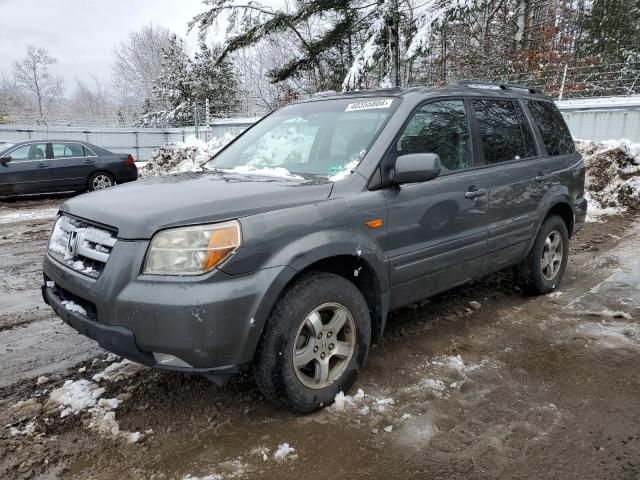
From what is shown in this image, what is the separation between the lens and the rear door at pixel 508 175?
3842mm

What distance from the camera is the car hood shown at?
234cm

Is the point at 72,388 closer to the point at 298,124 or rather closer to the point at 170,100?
the point at 298,124

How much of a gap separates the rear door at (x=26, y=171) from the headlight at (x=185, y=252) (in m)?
10.9

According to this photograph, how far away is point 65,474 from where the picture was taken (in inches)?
90.3

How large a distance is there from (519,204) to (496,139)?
1.94 ft

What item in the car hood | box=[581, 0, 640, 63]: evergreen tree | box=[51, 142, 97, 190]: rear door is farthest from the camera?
box=[581, 0, 640, 63]: evergreen tree

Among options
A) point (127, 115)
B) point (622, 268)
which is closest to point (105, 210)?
point (622, 268)

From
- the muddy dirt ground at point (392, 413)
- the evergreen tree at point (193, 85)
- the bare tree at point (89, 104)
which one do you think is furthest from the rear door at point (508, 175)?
the bare tree at point (89, 104)

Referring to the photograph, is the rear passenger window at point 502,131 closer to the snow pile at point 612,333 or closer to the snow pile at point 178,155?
the snow pile at point 612,333

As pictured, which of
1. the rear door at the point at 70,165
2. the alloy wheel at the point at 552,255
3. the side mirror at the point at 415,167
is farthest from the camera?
the rear door at the point at 70,165

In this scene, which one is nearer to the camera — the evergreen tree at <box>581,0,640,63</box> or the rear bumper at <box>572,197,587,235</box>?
the rear bumper at <box>572,197,587,235</box>

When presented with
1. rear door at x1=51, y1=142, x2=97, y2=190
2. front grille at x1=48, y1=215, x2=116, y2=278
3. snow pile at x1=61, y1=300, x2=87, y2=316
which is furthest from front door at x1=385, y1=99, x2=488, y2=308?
rear door at x1=51, y1=142, x2=97, y2=190

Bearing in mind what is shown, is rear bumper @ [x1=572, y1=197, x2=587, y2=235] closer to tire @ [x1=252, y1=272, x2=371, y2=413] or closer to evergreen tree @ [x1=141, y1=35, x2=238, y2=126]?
tire @ [x1=252, y1=272, x2=371, y2=413]

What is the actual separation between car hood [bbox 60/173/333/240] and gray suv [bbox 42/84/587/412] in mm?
11
